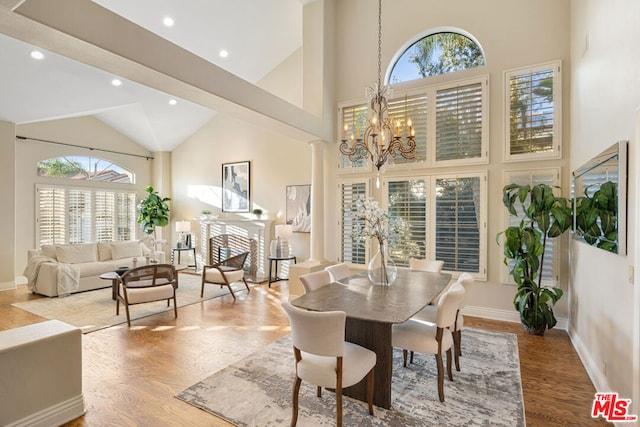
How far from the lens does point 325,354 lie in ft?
6.66

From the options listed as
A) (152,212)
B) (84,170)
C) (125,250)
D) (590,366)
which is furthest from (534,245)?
(84,170)

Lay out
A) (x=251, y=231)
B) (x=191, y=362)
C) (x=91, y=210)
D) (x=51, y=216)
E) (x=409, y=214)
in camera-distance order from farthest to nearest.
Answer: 1. (x=91, y=210)
2. (x=251, y=231)
3. (x=51, y=216)
4. (x=409, y=214)
5. (x=191, y=362)

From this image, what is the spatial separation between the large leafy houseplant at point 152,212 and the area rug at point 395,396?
6545mm

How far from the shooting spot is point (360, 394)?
2600mm

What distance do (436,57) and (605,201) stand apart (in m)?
3.57

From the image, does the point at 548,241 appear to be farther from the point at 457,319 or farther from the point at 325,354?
the point at 325,354

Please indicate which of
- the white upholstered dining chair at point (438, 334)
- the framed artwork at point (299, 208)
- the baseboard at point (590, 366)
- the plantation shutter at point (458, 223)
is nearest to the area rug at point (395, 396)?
the white upholstered dining chair at point (438, 334)

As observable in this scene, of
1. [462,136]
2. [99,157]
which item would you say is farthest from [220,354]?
[99,157]

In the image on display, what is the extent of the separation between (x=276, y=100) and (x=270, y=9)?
2.83m

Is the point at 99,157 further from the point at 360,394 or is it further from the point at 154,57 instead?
the point at 360,394

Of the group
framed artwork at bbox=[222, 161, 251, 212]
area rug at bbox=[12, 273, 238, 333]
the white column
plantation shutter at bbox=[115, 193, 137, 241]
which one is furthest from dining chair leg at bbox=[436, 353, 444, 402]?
plantation shutter at bbox=[115, 193, 137, 241]

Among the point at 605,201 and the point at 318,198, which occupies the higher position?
the point at 318,198

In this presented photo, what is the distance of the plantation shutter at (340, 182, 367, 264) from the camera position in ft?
18.6

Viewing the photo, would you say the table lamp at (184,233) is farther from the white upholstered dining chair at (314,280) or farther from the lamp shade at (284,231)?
the white upholstered dining chair at (314,280)
